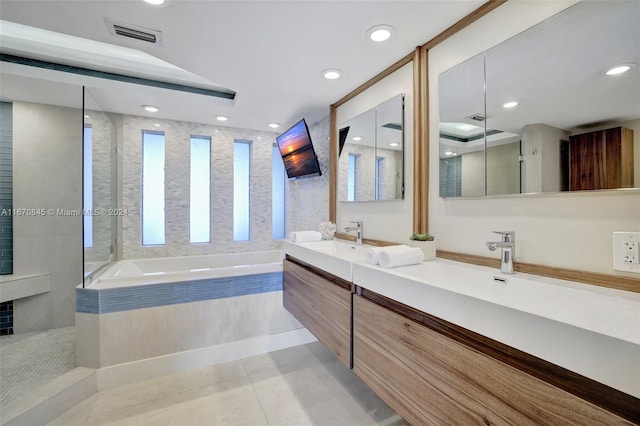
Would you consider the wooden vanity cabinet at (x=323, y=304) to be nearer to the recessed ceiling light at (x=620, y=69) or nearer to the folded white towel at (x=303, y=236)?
the folded white towel at (x=303, y=236)

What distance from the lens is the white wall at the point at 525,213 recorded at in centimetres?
107

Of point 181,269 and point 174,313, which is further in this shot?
point 181,269

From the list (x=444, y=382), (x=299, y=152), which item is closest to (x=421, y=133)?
(x=444, y=382)

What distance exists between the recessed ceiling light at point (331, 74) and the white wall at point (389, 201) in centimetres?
30

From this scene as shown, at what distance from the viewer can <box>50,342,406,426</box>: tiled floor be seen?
5.98 ft

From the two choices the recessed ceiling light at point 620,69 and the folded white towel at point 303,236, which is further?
the folded white towel at point 303,236

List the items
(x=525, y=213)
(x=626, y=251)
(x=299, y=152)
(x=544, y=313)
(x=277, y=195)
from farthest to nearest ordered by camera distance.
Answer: (x=277, y=195)
(x=299, y=152)
(x=525, y=213)
(x=626, y=251)
(x=544, y=313)

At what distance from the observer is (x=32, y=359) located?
229 cm

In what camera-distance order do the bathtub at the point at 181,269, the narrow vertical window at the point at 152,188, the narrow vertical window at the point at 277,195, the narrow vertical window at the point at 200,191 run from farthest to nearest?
the narrow vertical window at the point at 277,195, the narrow vertical window at the point at 200,191, the narrow vertical window at the point at 152,188, the bathtub at the point at 181,269

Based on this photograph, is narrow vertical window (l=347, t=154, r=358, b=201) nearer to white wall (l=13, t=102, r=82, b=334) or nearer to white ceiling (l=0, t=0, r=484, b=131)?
white ceiling (l=0, t=0, r=484, b=131)

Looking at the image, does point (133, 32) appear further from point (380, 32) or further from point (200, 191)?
point (200, 191)

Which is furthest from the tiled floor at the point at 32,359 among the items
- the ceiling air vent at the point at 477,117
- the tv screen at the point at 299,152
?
the ceiling air vent at the point at 477,117

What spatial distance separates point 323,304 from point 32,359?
2.41m

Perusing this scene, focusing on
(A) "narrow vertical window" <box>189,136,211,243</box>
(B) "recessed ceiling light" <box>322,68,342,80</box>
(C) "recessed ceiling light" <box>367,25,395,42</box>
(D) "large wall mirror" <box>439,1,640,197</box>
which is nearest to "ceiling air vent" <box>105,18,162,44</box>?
(B) "recessed ceiling light" <box>322,68,342,80</box>
